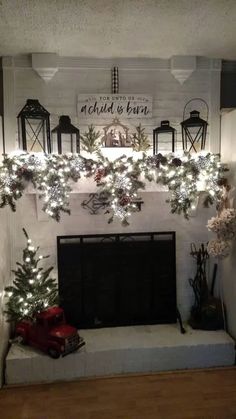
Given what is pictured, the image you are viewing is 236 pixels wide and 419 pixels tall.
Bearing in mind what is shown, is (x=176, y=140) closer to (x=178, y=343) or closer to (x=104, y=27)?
(x=104, y=27)

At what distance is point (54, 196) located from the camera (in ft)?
9.84

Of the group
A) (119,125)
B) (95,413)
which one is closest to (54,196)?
(119,125)

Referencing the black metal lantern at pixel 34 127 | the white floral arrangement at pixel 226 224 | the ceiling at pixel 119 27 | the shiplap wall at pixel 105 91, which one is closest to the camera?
the ceiling at pixel 119 27

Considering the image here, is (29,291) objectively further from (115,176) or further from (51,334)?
(115,176)

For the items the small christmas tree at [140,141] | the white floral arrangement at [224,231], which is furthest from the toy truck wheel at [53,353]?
the small christmas tree at [140,141]

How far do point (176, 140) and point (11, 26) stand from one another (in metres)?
1.71

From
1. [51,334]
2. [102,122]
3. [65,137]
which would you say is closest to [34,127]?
[65,137]

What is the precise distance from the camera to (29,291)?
309cm

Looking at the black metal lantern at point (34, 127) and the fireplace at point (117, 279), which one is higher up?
the black metal lantern at point (34, 127)

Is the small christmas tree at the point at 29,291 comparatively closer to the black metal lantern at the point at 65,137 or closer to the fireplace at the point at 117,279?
the fireplace at the point at 117,279

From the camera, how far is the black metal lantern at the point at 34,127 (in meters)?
2.91

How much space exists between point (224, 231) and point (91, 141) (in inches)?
55.6

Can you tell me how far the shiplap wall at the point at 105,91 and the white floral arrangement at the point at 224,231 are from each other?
46 cm

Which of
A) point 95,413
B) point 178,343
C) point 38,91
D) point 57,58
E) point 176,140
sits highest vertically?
point 57,58
